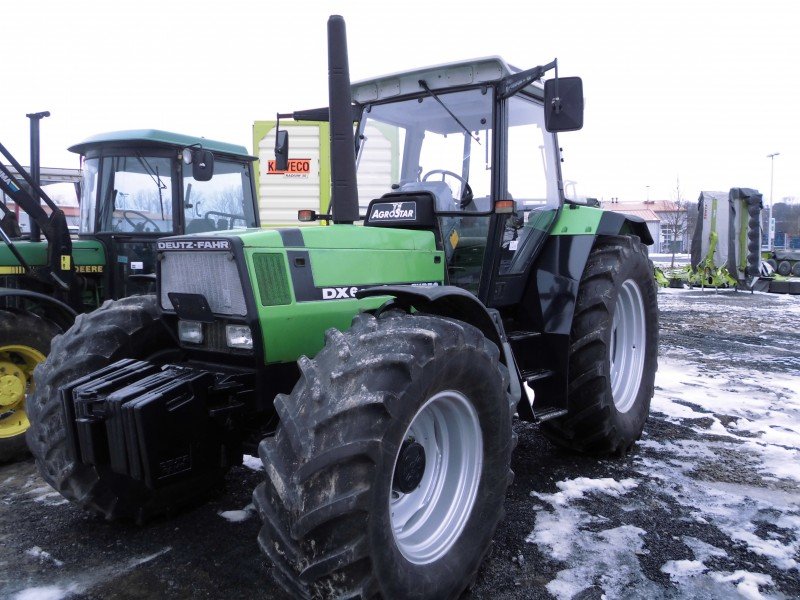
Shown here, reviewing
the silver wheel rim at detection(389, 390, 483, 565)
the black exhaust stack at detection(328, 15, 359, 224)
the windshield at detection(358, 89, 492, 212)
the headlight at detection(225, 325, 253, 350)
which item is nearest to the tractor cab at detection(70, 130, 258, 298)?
the windshield at detection(358, 89, 492, 212)

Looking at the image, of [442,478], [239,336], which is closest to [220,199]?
[239,336]

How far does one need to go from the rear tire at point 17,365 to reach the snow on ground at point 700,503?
372 cm

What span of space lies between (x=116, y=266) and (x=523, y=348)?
3982 mm

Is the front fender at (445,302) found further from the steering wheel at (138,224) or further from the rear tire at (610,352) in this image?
the steering wheel at (138,224)

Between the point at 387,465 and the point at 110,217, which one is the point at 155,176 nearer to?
the point at 110,217

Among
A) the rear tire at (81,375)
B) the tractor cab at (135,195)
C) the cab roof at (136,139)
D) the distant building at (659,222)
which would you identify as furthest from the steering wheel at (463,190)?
the distant building at (659,222)

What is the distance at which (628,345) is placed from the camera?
4977mm

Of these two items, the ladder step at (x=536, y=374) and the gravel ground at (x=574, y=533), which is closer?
the gravel ground at (x=574, y=533)

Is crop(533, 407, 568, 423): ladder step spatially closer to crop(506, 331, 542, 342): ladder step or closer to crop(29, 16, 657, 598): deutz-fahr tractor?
crop(29, 16, 657, 598): deutz-fahr tractor

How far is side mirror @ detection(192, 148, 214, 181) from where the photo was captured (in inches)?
230

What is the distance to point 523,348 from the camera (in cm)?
423

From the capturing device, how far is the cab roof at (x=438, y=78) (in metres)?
3.90

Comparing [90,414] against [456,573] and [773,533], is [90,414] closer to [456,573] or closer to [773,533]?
[456,573]

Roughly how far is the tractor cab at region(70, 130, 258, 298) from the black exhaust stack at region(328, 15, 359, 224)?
2768mm
